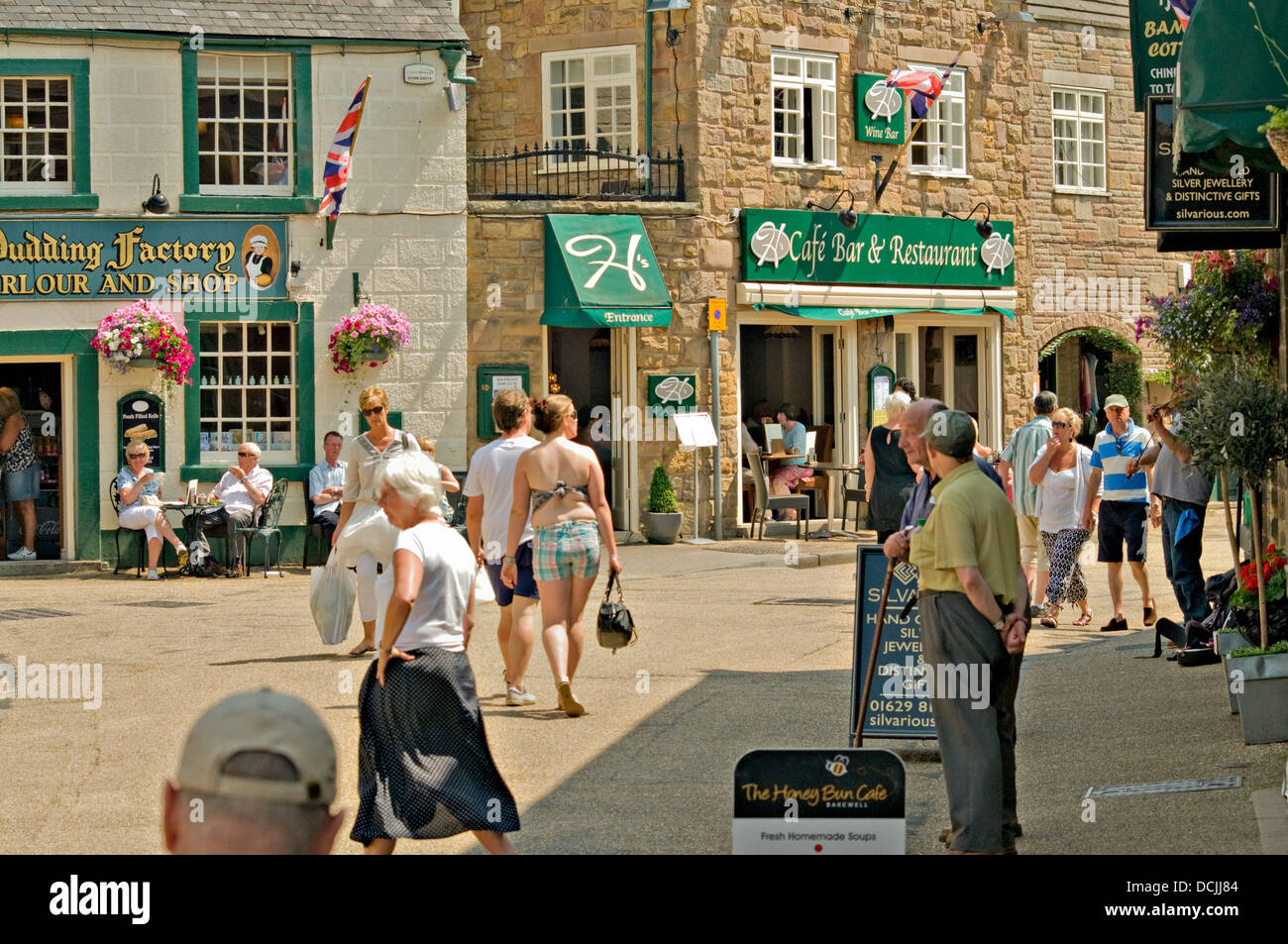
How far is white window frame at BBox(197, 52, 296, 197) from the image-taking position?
20219 millimetres

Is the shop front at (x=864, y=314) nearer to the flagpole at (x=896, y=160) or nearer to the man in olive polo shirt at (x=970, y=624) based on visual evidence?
the flagpole at (x=896, y=160)

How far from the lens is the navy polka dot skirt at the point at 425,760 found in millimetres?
6270

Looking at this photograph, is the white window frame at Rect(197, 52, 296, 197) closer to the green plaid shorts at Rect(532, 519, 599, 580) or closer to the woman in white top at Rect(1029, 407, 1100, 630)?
the woman in white top at Rect(1029, 407, 1100, 630)

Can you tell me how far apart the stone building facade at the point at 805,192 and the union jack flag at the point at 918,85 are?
1.79ft

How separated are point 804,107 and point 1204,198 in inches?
530

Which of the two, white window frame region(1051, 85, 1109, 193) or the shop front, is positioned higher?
white window frame region(1051, 85, 1109, 193)

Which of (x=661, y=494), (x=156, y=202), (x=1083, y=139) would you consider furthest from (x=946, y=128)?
(x=156, y=202)

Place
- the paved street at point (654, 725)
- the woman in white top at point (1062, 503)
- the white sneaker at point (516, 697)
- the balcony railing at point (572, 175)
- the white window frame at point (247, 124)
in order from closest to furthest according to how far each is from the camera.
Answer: the paved street at point (654, 725) < the white sneaker at point (516, 697) < the woman in white top at point (1062, 503) < the white window frame at point (247, 124) < the balcony railing at point (572, 175)

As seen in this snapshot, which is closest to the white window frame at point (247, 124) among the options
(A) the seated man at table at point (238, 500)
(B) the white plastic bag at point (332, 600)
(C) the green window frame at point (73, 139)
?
(C) the green window frame at point (73, 139)

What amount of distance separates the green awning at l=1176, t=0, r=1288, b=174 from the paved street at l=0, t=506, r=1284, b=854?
9.66ft

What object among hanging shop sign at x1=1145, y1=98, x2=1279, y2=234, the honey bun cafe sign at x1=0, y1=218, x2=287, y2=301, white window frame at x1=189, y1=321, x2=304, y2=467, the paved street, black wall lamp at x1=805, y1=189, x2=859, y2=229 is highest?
black wall lamp at x1=805, y1=189, x2=859, y2=229

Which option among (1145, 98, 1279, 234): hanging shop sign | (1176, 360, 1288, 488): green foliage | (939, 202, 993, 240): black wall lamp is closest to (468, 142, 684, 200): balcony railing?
(939, 202, 993, 240): black wall lamp
